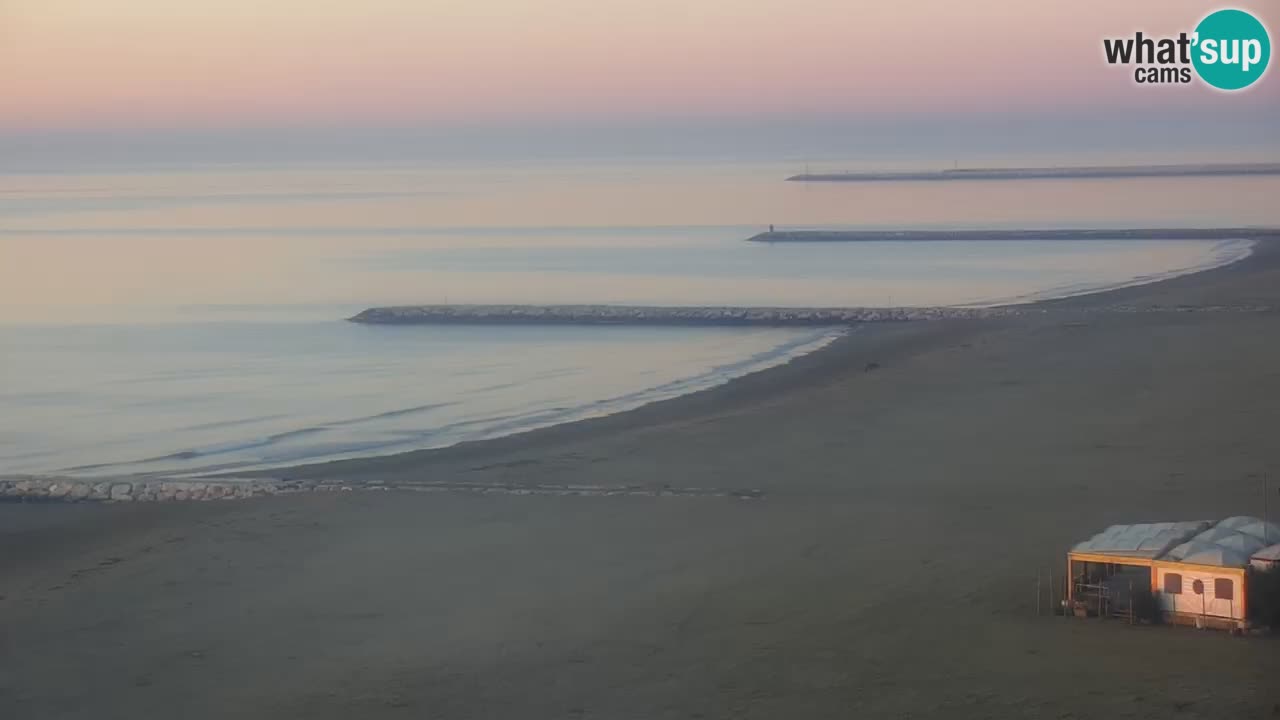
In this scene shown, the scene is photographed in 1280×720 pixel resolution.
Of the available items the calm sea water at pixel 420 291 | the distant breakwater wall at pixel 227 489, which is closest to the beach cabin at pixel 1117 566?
the distant breakwater wall at pixel 227 489

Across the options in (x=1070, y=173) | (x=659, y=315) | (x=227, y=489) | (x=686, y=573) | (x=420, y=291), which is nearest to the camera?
(x=686, y=573)

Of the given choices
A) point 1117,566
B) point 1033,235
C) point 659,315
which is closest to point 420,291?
point 659,315

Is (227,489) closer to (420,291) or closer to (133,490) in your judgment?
(133,490)

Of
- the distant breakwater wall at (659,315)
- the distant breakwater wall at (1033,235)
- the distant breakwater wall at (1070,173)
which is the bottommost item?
the distant breakwater wall at (659,315)

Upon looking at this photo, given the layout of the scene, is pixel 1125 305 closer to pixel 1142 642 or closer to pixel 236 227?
pixel 1142 642

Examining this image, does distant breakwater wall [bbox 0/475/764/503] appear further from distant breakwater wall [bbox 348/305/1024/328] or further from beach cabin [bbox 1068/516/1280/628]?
distant breakwater wall [bbox 348/305/1024/328]

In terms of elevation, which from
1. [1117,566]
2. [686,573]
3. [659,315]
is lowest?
[686,573]

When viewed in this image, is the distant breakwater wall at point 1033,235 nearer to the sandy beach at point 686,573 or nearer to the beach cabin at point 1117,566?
the sandy beach at point 686,573
